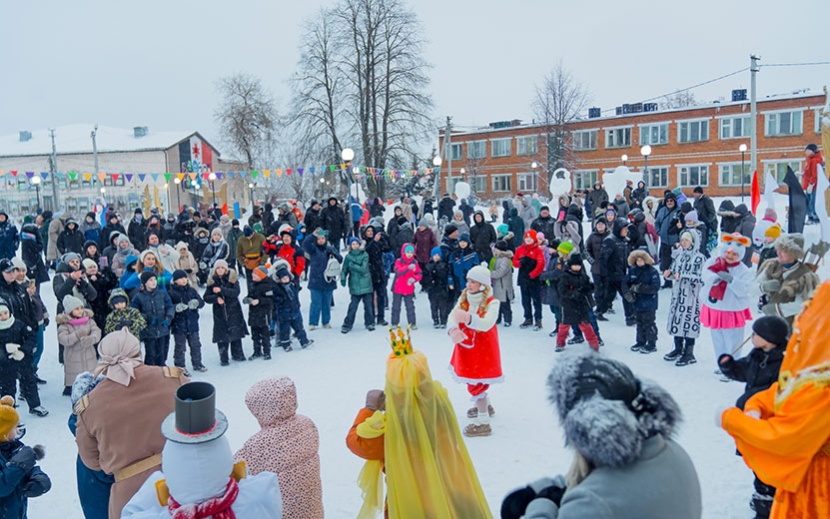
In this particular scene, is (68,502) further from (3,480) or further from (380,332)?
(380,332)

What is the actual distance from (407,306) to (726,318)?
17.9 ft

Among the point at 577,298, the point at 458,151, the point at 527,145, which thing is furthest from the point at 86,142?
the point at 577,298

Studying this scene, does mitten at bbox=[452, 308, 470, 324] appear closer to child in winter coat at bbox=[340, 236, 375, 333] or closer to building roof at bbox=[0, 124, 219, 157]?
child in winter coat at bbox=[340, 236, 375, 333]

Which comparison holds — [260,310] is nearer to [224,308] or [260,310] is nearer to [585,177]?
[224,308]

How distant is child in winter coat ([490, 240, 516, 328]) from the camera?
11508mm

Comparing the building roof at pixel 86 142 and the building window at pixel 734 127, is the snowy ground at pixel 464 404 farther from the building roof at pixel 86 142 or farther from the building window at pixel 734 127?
the building roof at pixel 86 142

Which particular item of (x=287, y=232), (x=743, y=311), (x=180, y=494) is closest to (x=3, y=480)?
(x=180, y=494)

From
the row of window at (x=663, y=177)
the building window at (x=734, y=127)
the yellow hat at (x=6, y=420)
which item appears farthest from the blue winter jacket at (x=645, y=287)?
the building window at (x=734, y=127)

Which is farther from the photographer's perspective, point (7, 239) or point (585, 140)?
point (585, 140)

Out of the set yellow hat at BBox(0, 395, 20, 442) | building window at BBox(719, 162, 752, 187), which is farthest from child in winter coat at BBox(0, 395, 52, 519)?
building window at BBox(719, 162, 752, 187)

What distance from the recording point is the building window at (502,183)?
52.7m

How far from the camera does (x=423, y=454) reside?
11.3 ft

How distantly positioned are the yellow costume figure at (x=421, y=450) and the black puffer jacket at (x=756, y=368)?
2.02m

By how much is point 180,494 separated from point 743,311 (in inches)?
292
